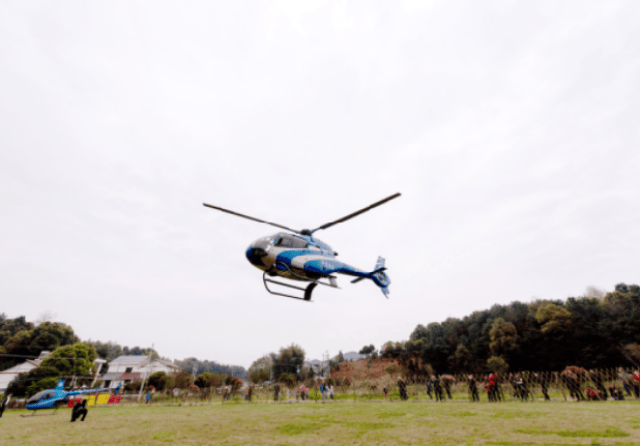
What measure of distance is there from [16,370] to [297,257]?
71.1m

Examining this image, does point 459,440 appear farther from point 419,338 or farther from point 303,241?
point 419,338

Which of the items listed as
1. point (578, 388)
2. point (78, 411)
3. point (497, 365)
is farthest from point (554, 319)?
point (78, 411)

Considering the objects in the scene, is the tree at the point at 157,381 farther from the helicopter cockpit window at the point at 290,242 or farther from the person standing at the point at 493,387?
the helicopter cockpit window at the point at 290,242

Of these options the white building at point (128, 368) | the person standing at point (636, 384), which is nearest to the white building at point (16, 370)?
the white building at point (128, 368)

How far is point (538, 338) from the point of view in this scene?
39.8 meters

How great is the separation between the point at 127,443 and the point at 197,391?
2783 centimetres

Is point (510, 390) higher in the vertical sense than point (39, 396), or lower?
higher

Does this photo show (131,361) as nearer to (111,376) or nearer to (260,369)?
(111,376)

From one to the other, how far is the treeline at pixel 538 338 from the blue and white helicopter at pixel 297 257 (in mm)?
36302

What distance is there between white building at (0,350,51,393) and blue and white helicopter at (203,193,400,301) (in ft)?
189

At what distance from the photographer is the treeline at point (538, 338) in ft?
116

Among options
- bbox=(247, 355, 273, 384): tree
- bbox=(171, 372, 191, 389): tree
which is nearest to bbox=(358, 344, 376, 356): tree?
bbox=(247, 355, 273, 384): tree

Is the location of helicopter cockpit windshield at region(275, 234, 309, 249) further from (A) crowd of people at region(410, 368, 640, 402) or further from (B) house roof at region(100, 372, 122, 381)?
(B) house roof at region(100, 372, 122, 381)

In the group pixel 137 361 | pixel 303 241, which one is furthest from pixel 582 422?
pixel 137 361
